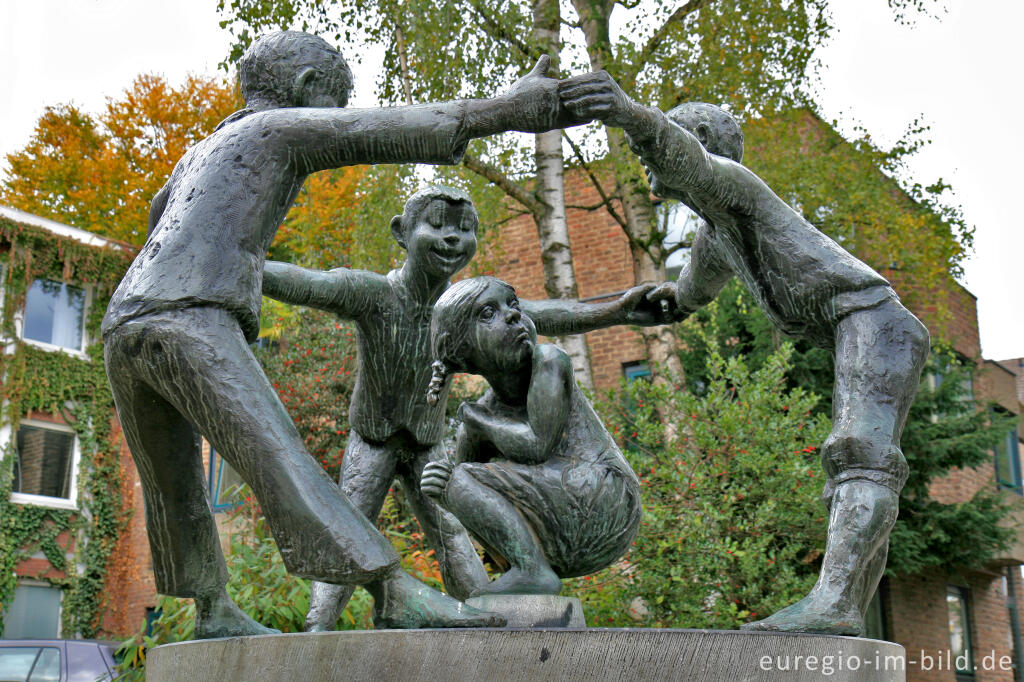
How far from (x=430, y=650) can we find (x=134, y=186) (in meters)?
20.5

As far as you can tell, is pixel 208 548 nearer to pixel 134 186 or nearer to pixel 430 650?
pixel 430 650

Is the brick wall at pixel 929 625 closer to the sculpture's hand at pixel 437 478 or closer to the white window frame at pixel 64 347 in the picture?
the sculpture's hand at pixel 437 478

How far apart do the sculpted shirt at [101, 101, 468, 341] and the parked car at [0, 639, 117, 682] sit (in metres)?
7.50

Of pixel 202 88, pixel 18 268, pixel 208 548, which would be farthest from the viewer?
pixel 202 88

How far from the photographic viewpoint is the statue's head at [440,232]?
3.38m

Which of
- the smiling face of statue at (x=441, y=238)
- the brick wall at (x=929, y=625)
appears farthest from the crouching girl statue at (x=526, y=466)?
the brick wall at (x=929, y=625)

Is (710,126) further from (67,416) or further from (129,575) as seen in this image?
(129,575)

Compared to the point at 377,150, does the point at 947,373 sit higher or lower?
higher

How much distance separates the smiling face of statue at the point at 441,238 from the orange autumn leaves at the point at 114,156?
1788 cm

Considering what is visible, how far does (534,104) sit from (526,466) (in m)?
0.92

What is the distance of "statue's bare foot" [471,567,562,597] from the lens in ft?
8.72

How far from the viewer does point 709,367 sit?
31.9ft

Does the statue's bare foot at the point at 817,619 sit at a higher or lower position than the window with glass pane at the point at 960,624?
higher

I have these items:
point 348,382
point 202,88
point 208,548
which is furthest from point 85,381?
point 208,548
